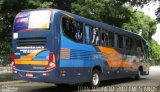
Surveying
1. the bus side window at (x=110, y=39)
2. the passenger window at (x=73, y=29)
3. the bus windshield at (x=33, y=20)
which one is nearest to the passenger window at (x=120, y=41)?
the bus side window at (x=110, y=39)

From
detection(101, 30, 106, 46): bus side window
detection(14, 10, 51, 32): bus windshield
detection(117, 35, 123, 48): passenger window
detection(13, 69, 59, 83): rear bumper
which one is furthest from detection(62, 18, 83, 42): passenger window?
detection(117, 35, 123, 48): passenger window

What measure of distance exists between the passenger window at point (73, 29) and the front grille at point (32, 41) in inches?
40.6

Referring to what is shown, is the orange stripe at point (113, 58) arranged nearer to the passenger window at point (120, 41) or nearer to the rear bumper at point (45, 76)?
the passenger window at point (120, 41)

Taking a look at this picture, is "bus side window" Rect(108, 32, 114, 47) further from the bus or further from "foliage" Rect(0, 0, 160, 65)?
"foliage" Rect(0, 0, 160, 65)

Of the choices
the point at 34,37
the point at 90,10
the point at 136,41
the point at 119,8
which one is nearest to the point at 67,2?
the point at 90,10

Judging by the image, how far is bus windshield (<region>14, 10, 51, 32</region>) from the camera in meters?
14.8

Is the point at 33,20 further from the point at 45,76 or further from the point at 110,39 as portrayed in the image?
the point at 110,39

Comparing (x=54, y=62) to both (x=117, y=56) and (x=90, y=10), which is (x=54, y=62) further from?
(x=90, y=10)

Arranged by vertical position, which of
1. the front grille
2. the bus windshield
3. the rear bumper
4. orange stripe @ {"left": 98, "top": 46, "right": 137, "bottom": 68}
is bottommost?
the rear bumper

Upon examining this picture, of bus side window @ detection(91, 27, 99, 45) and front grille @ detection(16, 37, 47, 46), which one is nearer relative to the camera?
front grille @ detection(16, 37, 47, 46)

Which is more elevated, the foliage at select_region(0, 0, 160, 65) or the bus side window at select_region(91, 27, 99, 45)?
the foliage at select_region(0, 0, 160, 65)

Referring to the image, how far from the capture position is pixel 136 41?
78.9 ft

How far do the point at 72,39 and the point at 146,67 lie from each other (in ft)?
38.5

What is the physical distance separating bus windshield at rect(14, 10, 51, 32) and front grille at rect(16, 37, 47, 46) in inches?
17.3
